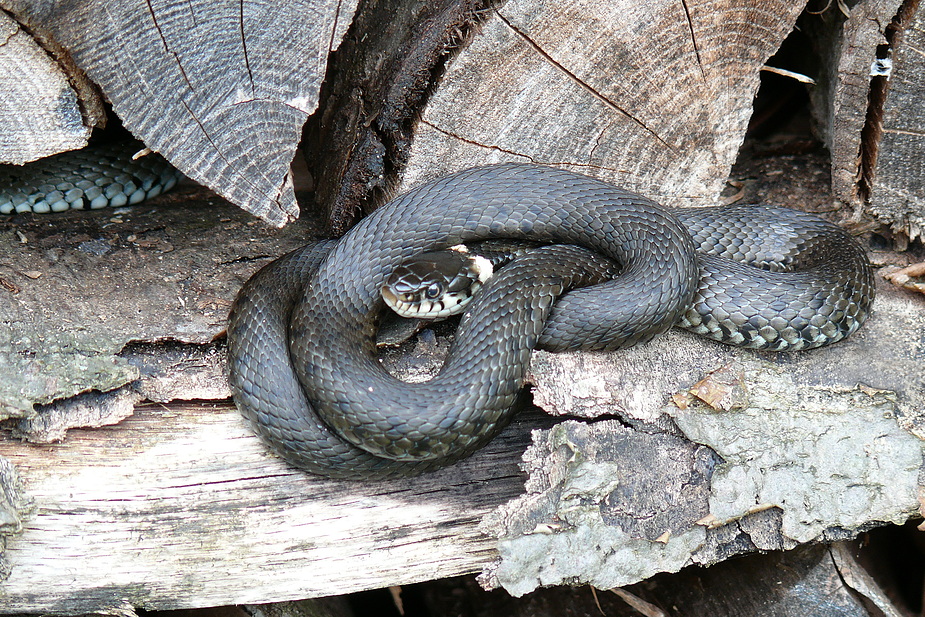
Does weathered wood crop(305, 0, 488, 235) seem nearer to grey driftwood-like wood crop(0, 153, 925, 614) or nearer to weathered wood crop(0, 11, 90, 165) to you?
grey driftwood-like wood crop(0, 153, 925, 614)

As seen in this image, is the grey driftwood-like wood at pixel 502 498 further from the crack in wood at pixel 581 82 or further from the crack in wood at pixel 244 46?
the crack in wood at pixel 244 46

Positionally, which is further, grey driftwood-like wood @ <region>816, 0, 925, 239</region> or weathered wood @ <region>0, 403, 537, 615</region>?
grey driftwood-like wood @ <region>816, 0, 925, 239</region>

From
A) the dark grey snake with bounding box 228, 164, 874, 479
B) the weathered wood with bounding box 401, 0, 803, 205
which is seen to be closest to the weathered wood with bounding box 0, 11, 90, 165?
the dark grey snake with bounding box 228, 164, 874, 479

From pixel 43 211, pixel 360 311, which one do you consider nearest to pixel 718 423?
pixel 360 311

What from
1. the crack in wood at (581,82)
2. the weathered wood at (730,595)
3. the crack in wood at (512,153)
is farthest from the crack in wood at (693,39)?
the weathered wood at (730,595)

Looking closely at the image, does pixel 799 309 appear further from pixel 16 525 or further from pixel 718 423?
pixel 16 525

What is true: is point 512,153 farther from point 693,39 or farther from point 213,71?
point 213,71

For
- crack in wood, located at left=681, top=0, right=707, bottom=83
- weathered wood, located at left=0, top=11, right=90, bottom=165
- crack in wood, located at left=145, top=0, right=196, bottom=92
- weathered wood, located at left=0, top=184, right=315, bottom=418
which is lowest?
weathered wood, located at left=0, top=184, right=315, bottom=418

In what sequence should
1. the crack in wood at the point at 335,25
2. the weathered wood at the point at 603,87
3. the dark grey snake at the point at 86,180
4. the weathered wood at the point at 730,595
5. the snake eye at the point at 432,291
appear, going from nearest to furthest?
the crack in wood at the point at 335,25
the weathered wood at the point at 603,87
the snake eye at the point at 432,291
the weathered wood at the point at 730,595
the dark grey snake at the point at 86,180
